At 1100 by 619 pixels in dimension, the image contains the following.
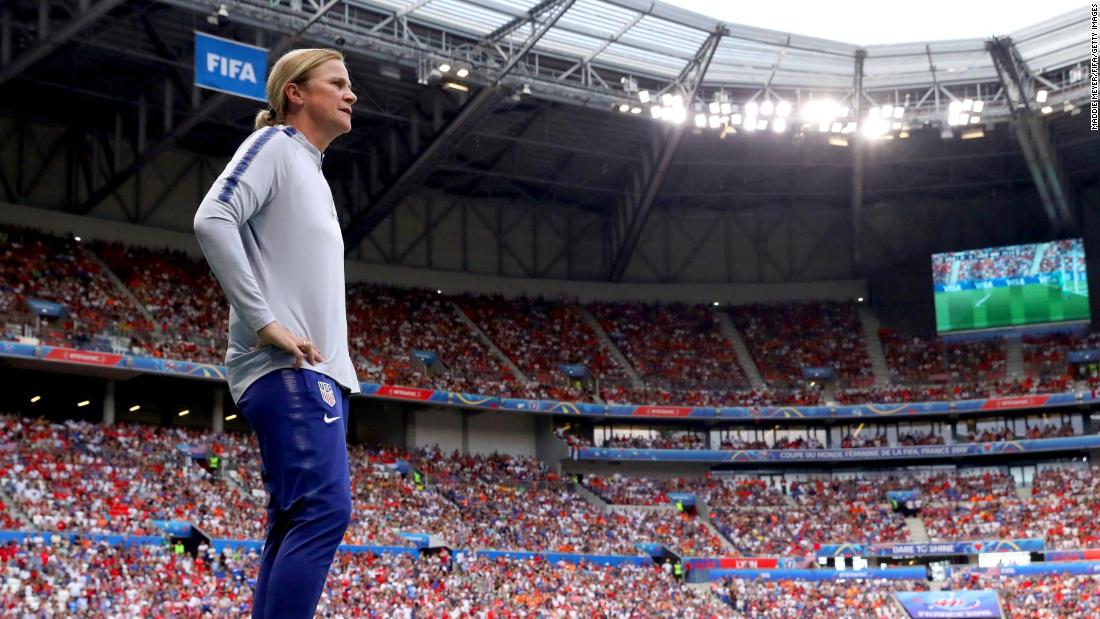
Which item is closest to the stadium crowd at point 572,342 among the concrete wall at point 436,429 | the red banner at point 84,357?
the red banner at point 84,357

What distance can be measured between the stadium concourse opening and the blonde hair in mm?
24698

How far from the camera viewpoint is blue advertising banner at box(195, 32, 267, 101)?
31.0 metres

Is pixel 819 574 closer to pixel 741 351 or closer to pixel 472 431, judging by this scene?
pixel 741 351

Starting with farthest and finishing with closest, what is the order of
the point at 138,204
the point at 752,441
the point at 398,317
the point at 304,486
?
the point at 752,441
the point at 398,317
the point at 138,204
the point at 304,486

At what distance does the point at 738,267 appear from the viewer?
206ft

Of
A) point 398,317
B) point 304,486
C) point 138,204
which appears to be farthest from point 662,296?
point 304,486

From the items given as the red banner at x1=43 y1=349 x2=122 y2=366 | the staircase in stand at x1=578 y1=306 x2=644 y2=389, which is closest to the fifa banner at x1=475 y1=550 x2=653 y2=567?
the staircase in stand at x1=578 y1=306 x2=644 y2=389

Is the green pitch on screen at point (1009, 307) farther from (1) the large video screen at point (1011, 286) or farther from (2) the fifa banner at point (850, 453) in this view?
(2) the fifa banner at point (850, 453)

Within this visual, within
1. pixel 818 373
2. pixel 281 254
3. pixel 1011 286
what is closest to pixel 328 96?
pixel 281 254

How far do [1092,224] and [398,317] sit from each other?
3138 centimetres

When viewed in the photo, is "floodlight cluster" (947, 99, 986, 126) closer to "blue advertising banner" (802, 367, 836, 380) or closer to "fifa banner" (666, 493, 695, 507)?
"blue advertising banner" (802, 367, 836, 380)

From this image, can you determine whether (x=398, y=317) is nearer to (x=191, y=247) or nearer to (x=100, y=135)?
(x=191, y=247)

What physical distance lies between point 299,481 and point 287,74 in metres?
1.22

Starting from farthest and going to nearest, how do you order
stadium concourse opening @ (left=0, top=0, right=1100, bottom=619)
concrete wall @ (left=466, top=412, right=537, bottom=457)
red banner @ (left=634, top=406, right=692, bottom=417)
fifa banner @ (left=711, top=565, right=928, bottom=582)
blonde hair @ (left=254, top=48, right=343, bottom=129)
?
red banner @ (left=634, top=406, right=692, bottom=417) < concrete wall @ (left=466, top=412, right=537, bottom=457) < fifa banner @ (left=711, top=565, right=928, bottom=582) < stadium concourse opening @ (left=0, top=0, right=1100, bottom=619) < blonde hair @ (left=254, top=48, right=343, bottom=129)
